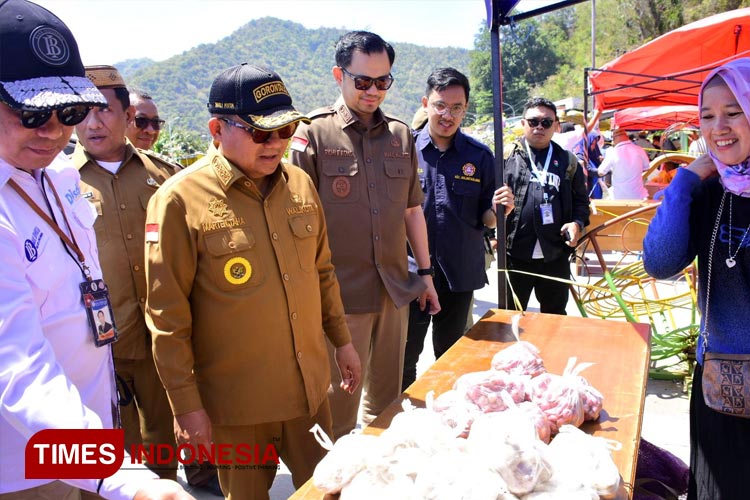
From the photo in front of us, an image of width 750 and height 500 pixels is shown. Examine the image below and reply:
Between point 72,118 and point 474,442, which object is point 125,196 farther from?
point 474,442

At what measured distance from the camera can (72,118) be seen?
126cm

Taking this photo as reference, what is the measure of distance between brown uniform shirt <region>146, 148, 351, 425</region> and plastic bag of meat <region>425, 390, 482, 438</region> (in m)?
0.54

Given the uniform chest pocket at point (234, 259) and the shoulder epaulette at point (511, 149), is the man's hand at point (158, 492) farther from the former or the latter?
the shoulder epaulette at point (511, 149)

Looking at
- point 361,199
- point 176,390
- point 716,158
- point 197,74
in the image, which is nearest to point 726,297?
point 716,158

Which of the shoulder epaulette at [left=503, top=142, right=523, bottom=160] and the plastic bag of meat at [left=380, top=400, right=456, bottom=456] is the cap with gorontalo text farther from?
the shoulder epaulette at [left=503, top=142, right=523, bottom=160]

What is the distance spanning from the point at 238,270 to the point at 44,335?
627mm

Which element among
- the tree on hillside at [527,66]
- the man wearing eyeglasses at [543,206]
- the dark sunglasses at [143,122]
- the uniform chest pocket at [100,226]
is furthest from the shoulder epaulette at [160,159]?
the tree on hillside at [527,66]

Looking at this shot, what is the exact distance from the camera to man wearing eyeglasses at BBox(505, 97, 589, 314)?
3861 millimetres

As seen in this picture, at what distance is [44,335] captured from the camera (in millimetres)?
1231

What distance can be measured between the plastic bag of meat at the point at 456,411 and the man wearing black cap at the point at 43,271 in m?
0.72

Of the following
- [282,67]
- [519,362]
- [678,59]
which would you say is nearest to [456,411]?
[519,362]

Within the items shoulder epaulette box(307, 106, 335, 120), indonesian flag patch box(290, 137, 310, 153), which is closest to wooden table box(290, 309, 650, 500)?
indonesian flag patch box(290, 137, 310, 153)

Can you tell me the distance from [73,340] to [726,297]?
192cm

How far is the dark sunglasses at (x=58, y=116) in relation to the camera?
46.4 inches
